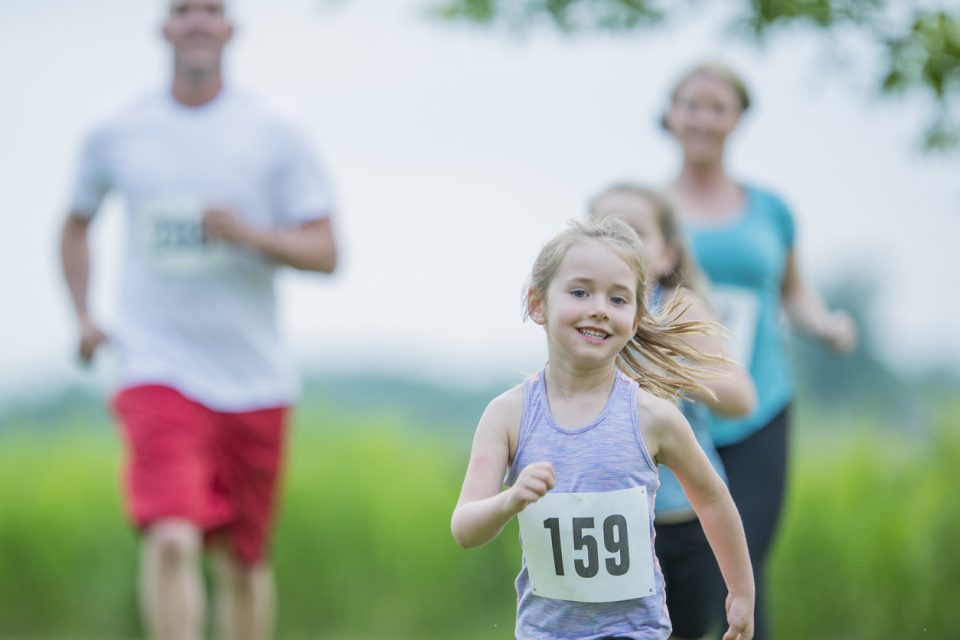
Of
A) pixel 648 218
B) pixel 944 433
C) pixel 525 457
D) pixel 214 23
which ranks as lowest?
pixel 944 433

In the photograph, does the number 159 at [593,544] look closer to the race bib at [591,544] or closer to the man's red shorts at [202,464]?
the race bib at [591,544]

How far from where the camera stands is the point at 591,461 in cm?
247

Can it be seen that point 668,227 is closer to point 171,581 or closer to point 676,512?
point 676,512

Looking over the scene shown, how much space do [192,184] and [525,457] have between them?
262 centimetres

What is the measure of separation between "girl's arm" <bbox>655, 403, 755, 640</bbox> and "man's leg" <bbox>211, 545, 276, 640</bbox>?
2632 mm

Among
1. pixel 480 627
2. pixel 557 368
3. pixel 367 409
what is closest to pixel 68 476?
pixel 367 409

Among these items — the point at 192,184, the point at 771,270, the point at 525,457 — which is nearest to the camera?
the point at 525,457

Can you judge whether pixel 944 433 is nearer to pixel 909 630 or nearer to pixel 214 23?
pixel 909 630

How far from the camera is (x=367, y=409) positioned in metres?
8.85

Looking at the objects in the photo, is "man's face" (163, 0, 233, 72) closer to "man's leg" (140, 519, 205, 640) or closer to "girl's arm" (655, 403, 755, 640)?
"man's leg" (140, 519, 205, 640)

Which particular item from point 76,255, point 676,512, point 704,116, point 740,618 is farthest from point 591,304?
point 76,255

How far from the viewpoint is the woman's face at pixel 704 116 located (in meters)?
4.48

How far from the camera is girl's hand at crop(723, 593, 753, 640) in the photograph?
2.60 metres

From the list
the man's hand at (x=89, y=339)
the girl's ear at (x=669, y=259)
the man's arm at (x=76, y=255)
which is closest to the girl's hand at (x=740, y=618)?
the girl's ear at (x=669, y=259)
